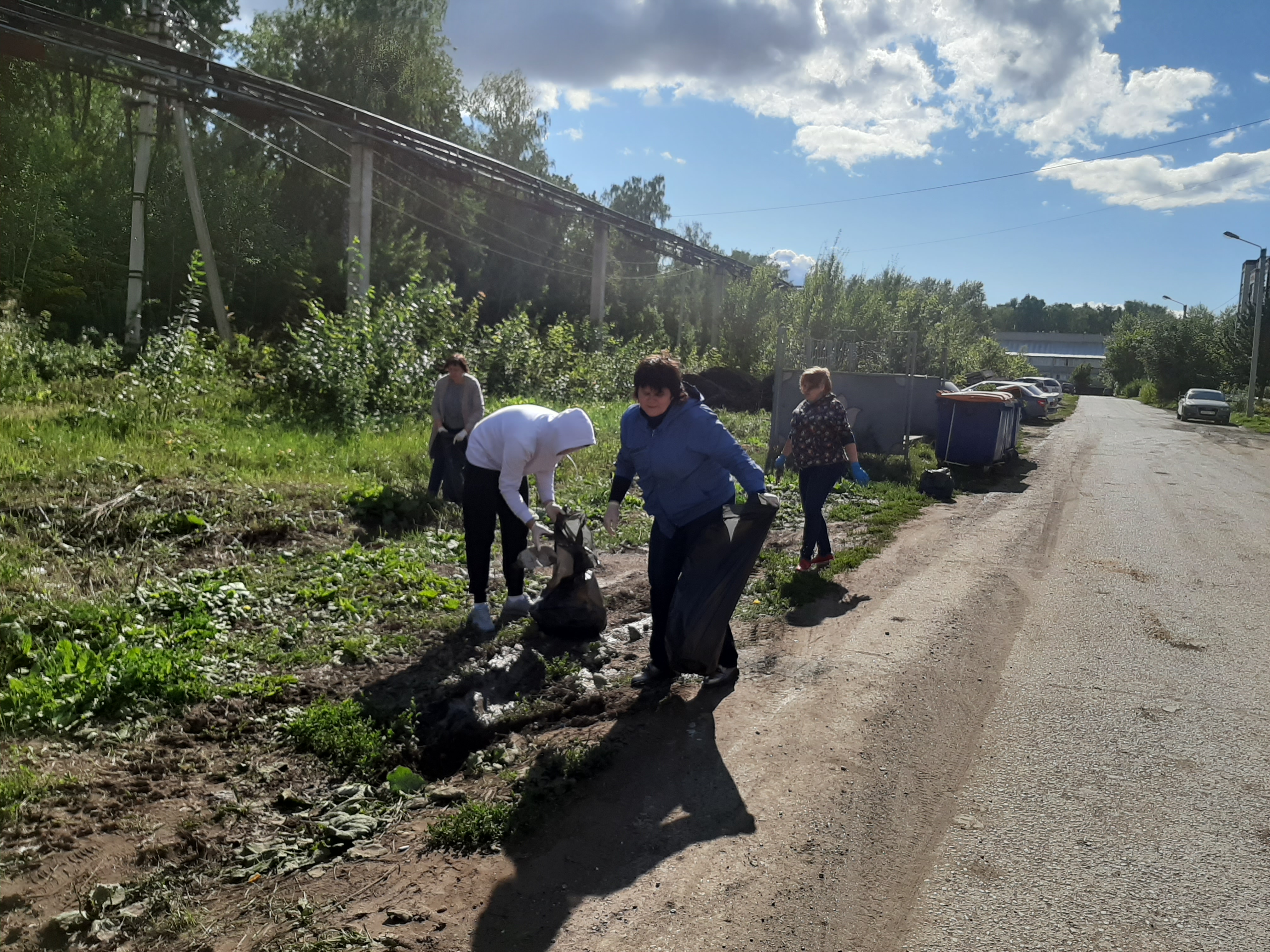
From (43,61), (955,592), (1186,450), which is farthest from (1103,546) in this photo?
(43,61)

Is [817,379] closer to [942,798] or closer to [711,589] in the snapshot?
[711,589]

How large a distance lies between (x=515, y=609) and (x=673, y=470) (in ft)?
6.10

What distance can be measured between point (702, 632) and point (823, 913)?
68.7 inches

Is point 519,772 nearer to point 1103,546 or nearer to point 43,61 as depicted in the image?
point 1103,546

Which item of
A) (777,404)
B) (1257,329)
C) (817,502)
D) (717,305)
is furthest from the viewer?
(1257,329)

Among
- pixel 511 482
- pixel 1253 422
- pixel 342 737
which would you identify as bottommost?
pixel 342 737

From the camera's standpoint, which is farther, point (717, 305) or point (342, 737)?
point (717, 305)

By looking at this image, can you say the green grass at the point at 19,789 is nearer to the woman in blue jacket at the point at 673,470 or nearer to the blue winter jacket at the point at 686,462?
the woman in blue jacket at the point at 673,470

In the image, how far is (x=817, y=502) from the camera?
23.6ft

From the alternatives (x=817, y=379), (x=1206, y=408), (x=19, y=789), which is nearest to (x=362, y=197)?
(x=817, y=379)

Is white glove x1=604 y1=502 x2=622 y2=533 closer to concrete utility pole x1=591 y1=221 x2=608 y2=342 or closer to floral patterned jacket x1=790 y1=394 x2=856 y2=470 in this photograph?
floral patterned jacket x1=790 y1=394 x2=856 y2=470

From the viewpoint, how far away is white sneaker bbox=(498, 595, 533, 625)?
5.67m

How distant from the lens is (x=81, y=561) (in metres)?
5.87

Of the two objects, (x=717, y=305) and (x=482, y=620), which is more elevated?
(x=717, y=305)
